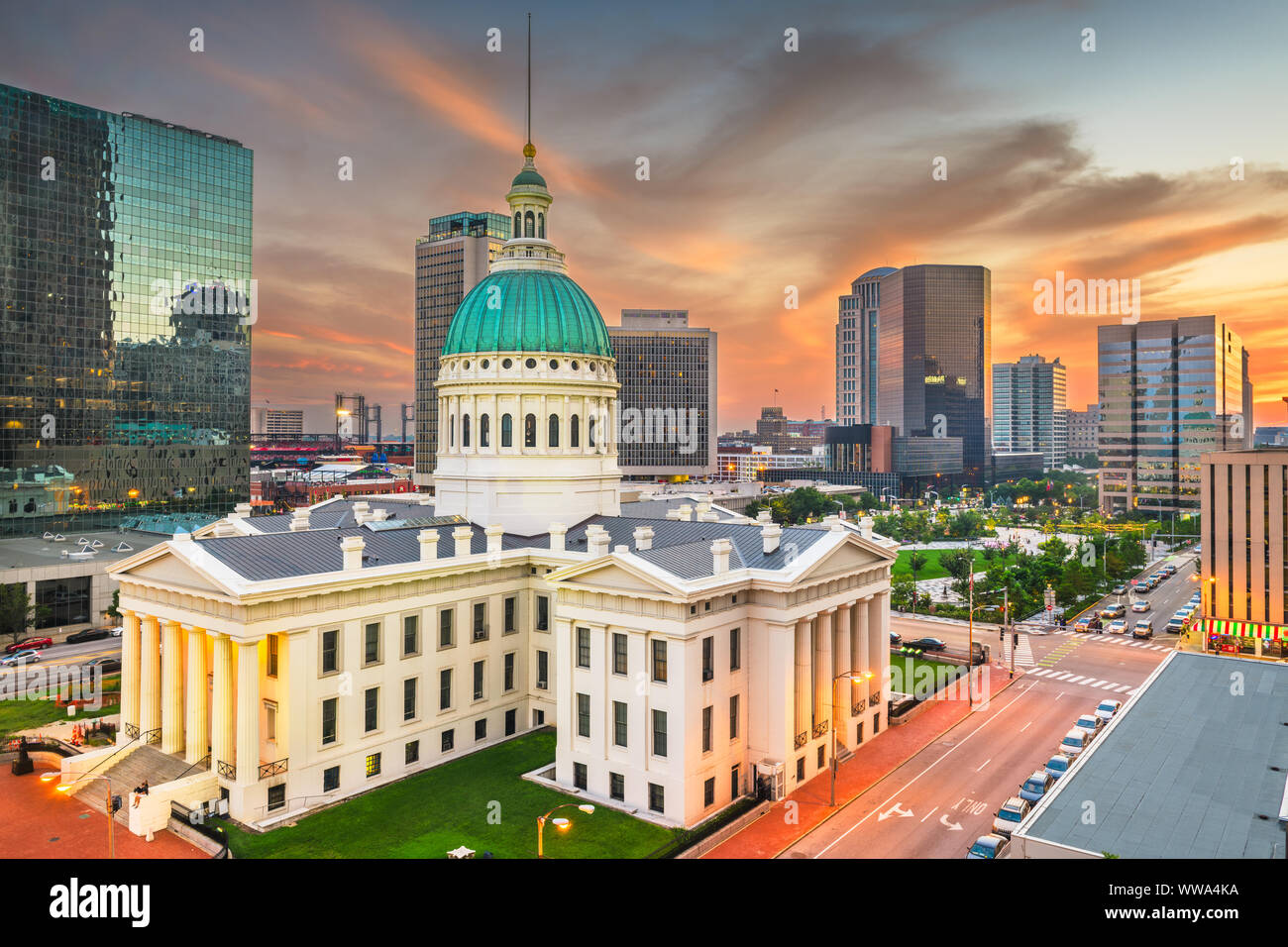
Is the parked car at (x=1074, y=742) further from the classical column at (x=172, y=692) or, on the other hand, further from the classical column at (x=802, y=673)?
the classical column at (x=172, y=692)

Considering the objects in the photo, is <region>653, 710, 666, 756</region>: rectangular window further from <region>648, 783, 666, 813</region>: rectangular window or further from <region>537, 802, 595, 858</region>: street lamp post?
<region>537, 802, 595, 858</region>: street lamp post

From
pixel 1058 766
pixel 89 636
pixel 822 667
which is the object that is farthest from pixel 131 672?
pixel 1058 766

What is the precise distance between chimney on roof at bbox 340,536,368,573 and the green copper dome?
23470mm

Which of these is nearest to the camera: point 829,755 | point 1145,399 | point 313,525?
point 829,755

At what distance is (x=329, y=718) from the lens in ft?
158

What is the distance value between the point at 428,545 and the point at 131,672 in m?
20.1

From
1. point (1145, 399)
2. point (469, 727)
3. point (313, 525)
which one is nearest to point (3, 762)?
point (313, 525)

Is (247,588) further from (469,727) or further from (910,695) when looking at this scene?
(910,695)

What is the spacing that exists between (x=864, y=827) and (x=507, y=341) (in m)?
43.3

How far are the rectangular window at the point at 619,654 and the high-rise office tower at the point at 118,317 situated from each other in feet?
356

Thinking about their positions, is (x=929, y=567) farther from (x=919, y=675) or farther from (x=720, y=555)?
(x=720, y=555)

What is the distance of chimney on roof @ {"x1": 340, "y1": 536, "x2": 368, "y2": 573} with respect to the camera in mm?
48219

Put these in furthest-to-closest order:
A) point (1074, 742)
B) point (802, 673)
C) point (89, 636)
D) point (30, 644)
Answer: point (89, 636) < point (30, 644) < point (1074, 742) < point (802, 673)

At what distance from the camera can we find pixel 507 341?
67500mm
